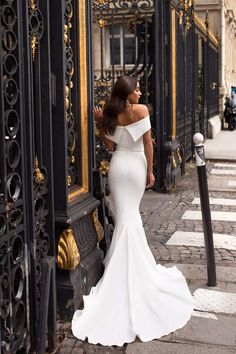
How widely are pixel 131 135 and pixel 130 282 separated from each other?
1.14 meters

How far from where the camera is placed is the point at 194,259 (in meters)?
5.82

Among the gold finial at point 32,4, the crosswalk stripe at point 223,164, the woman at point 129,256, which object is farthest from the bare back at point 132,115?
the crosswalk stripe at point 223,164

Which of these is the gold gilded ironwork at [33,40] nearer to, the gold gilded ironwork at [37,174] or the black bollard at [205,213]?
the gold gilded ironwork at [37,174]

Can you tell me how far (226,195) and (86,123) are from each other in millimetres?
5416

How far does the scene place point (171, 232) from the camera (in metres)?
7.01

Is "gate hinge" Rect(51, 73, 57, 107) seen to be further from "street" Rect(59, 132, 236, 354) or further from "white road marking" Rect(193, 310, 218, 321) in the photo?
"white road marking" Rect(193, 310, 218, 321)

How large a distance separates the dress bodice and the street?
1.38m

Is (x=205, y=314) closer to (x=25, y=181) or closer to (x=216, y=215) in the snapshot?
(x=25, y=181)

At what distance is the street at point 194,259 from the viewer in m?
3.82

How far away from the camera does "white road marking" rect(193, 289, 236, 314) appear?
446 cm

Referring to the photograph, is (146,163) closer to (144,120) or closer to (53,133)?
(144,120)

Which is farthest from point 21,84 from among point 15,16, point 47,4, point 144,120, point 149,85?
point 149,85

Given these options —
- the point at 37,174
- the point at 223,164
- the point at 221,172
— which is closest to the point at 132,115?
the point at 37,174

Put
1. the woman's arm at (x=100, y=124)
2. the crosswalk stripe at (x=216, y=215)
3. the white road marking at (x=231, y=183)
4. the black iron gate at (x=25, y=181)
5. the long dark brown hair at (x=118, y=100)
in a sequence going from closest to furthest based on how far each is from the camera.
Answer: the black iron gate at (x=25, y=181) < the long dark brown hair at (x=118, y=100) < the woman's arm at (x=100, y=124) < the crosswalk stripe at (x=216, y=215) < the white road marking at (x=231, y=183)
